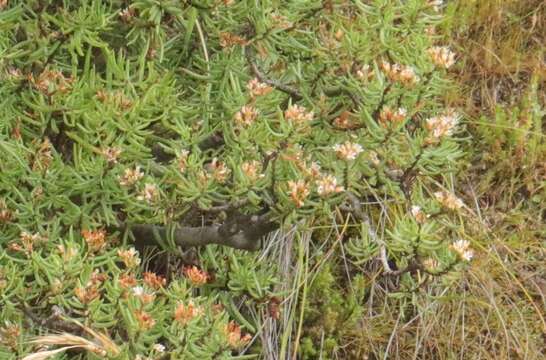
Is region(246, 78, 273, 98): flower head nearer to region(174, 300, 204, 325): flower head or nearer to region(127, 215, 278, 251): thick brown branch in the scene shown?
region(127, 215, 278, 251): thick brown branch

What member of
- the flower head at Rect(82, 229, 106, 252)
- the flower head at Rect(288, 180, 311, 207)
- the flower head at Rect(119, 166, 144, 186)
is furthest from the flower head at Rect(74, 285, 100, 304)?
the flower head at Rect(288, 180, 311, 207)

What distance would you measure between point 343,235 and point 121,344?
0.93 m

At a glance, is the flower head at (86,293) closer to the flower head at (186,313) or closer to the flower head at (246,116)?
the flower head at (186,313)

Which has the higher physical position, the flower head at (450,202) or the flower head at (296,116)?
the flower head at (296,116)

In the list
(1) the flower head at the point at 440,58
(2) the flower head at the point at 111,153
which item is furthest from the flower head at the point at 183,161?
(1) the flower head at the point at 440,58

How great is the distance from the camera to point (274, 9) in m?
2.15

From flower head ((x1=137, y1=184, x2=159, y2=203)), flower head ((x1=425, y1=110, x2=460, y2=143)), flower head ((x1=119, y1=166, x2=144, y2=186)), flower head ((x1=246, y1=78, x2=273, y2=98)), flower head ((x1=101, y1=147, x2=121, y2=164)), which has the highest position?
flower head ((x1=246, y1=78, x2=273, y2=98))

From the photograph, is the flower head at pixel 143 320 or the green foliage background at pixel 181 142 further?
the green foliage background at pixel 181 142

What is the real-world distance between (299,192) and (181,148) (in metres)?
0.35

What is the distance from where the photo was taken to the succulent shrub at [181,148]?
1.89 meters

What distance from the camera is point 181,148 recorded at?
2.05m

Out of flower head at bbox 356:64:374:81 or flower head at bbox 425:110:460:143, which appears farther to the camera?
flower head at bbox 356:64:374:81

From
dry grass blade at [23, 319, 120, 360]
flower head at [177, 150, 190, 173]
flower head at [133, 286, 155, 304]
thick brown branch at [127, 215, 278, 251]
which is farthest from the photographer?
thick brown branch at [127, 215, 278, 251]

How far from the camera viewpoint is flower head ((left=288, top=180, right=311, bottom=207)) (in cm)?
182
